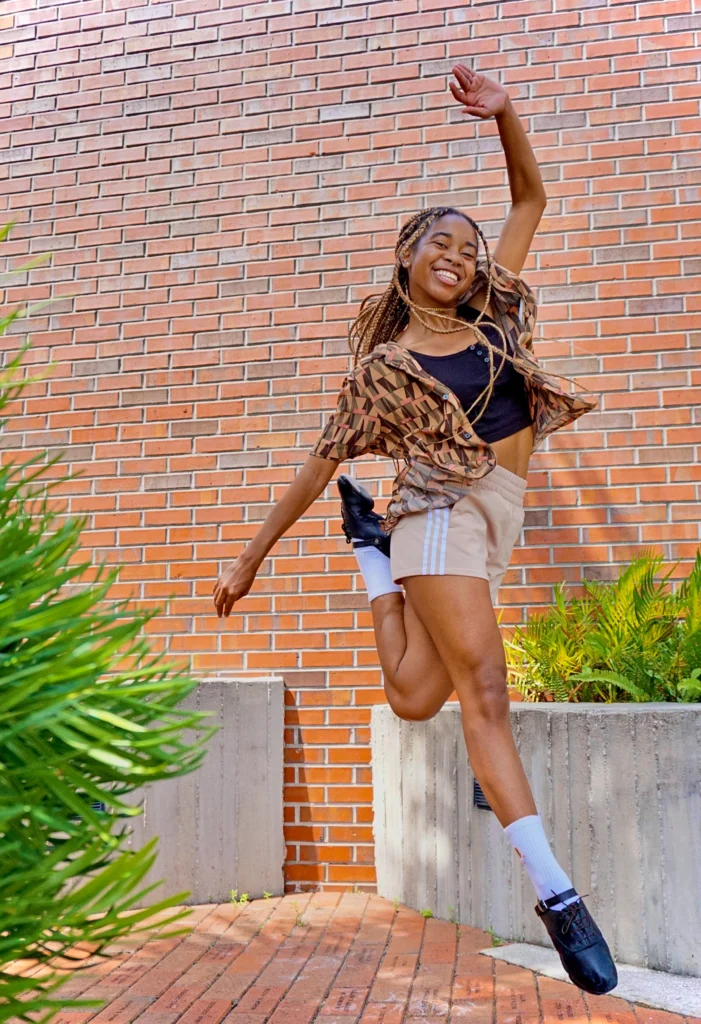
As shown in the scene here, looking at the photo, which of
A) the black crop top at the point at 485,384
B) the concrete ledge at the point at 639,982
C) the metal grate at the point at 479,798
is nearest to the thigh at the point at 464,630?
the black crop top at the point at 485,384

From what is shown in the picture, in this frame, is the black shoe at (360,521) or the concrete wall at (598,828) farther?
the concrete wall at (598,828)

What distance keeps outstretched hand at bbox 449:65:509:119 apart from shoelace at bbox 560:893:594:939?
2.14m

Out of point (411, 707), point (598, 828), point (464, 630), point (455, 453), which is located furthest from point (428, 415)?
point (598, 828)

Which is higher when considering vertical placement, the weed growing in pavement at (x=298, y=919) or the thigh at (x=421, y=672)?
the thigh at (x=421, y=672)

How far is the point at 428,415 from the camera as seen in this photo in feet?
8.95

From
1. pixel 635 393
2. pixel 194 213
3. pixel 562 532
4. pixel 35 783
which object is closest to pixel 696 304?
pixel 635 393

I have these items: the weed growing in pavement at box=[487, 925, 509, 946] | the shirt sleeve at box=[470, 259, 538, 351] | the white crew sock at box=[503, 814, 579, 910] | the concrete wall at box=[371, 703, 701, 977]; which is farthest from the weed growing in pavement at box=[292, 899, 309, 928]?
the shirt sleeve at box=[470, 259, 538, 351]

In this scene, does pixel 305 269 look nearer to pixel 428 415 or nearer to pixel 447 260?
pixel 447 260

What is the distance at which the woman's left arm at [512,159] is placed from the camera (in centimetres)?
287

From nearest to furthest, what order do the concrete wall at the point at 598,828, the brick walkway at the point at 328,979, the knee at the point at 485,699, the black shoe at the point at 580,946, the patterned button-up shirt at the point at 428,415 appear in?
the black shoe at the point at 580,946 < the knee at the point at 485,699 < the patterned button-up shirt at the point at 428,415 < the brick walkway at the point at 328,979 < the concrete wall at the point at 598,828

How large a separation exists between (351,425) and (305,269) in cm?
215

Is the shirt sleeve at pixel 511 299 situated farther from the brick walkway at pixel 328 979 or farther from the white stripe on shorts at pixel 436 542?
the brick walkway at pixel 328 979

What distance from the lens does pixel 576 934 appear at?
2.32m

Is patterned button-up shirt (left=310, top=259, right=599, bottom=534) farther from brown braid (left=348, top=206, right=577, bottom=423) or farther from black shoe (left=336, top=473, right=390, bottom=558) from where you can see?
black shoe (left=336, top=473, right=390, bottom=558)
